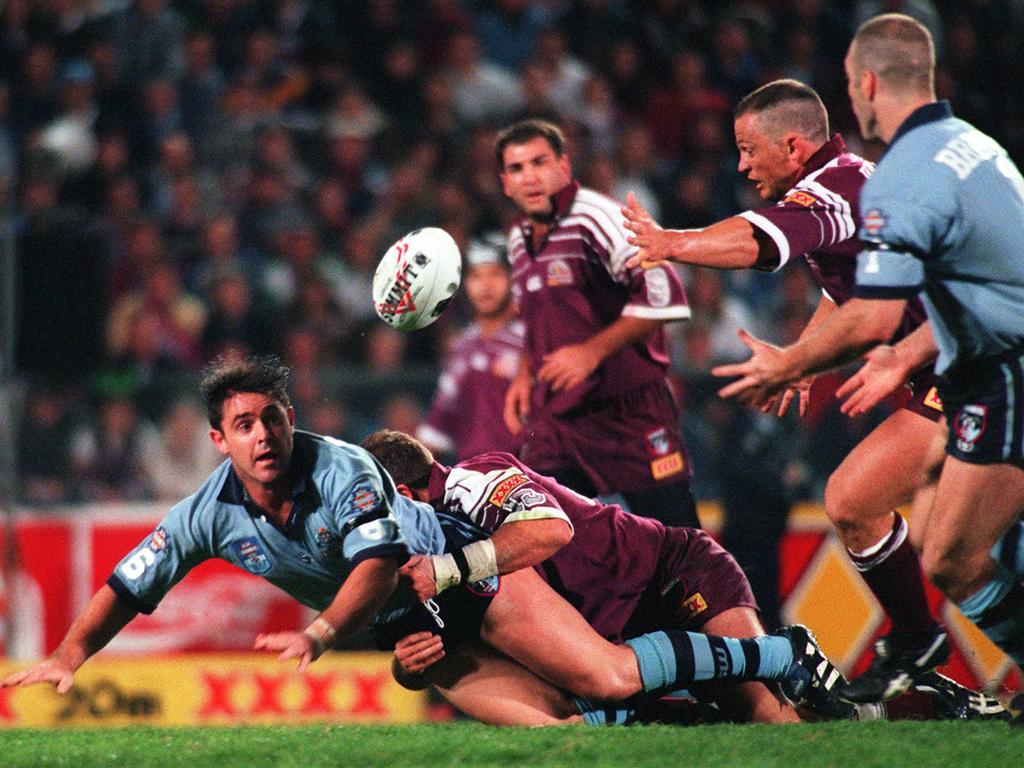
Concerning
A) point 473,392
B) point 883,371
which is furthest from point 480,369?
point 883,371

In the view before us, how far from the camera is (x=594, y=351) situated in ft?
21.8

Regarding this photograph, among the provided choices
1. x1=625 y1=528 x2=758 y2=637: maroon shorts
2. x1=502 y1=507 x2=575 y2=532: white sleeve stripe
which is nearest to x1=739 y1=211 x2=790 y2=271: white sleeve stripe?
x1=502 y1=507 x2=575 y2=532: white sleeve stripe

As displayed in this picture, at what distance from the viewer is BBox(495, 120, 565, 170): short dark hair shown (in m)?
6.91

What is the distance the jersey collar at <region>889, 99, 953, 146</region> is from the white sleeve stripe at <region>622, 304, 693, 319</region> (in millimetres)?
2156

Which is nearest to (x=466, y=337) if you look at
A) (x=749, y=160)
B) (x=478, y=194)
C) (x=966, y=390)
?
(x=478, y=194)

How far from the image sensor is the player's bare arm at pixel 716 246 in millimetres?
4883

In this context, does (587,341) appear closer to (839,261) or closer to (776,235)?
(839,261)

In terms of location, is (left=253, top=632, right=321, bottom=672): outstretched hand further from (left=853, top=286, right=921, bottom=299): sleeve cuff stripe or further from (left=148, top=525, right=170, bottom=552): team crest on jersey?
(left=853, top=286, right=921, bottom=299): sleeve cuff stripe

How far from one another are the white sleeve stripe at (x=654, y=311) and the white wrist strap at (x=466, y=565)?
1.72m

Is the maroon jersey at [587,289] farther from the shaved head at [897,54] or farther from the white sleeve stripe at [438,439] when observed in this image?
the shaved head at [897,54]

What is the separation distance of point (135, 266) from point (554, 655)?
582cm

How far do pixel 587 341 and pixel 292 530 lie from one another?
2.05m

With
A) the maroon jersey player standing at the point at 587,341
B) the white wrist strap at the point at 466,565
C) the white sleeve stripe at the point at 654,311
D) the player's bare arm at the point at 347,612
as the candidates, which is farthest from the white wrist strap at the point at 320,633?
the white sleeve stripe at the point at 654,311

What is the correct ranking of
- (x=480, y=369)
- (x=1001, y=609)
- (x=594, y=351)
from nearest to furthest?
1. (x=1001, y=609)
2. (x=594, y=351)
3. (x=480, y=369)
